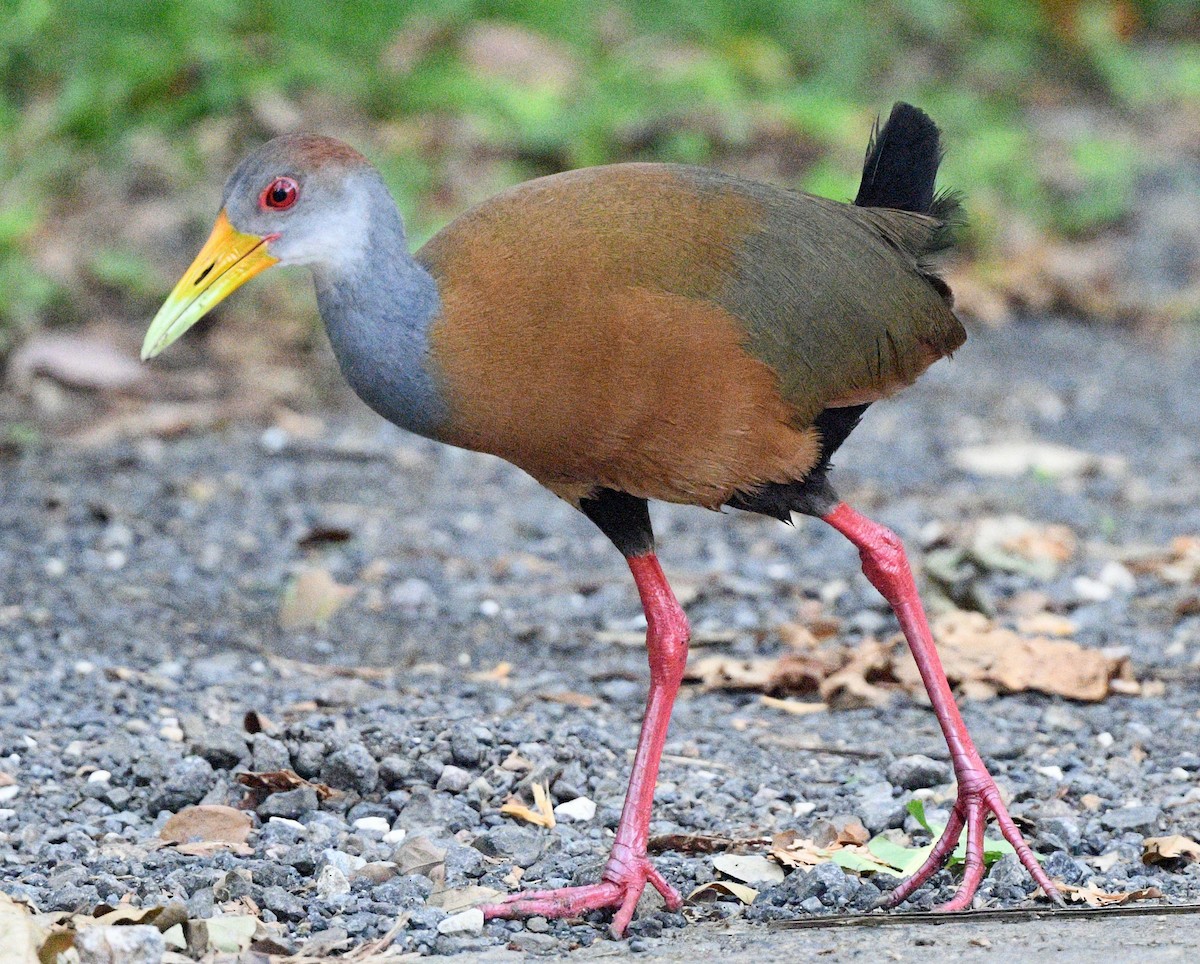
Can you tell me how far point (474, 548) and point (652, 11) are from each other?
6.40m

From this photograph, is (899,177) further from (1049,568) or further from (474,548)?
(474,548)

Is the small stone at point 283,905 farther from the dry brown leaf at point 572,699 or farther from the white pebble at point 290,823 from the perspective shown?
the dry brown leaf at point 572,699

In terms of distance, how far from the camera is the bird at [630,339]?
371 centimetres

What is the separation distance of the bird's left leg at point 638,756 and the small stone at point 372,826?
0.47 metres

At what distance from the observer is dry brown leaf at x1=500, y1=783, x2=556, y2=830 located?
4195mm

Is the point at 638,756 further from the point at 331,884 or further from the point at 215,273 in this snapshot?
the point at 215,273

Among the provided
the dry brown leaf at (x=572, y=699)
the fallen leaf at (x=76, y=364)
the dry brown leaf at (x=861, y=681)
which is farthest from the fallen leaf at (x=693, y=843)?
the fallen leaf at (x=76, y=364)

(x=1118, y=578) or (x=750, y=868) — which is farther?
(x=1118, y=578)

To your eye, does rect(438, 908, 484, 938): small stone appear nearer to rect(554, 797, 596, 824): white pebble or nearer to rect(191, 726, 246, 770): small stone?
rect(554, 797, 596, 824): white pebble

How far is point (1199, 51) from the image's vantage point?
44.4 feet

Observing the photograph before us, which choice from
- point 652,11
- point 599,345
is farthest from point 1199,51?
point 599,345

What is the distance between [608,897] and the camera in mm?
3756

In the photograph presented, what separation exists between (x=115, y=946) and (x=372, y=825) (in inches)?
38.6

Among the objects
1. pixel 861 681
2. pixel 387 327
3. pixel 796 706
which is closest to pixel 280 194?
pixel 387 327
